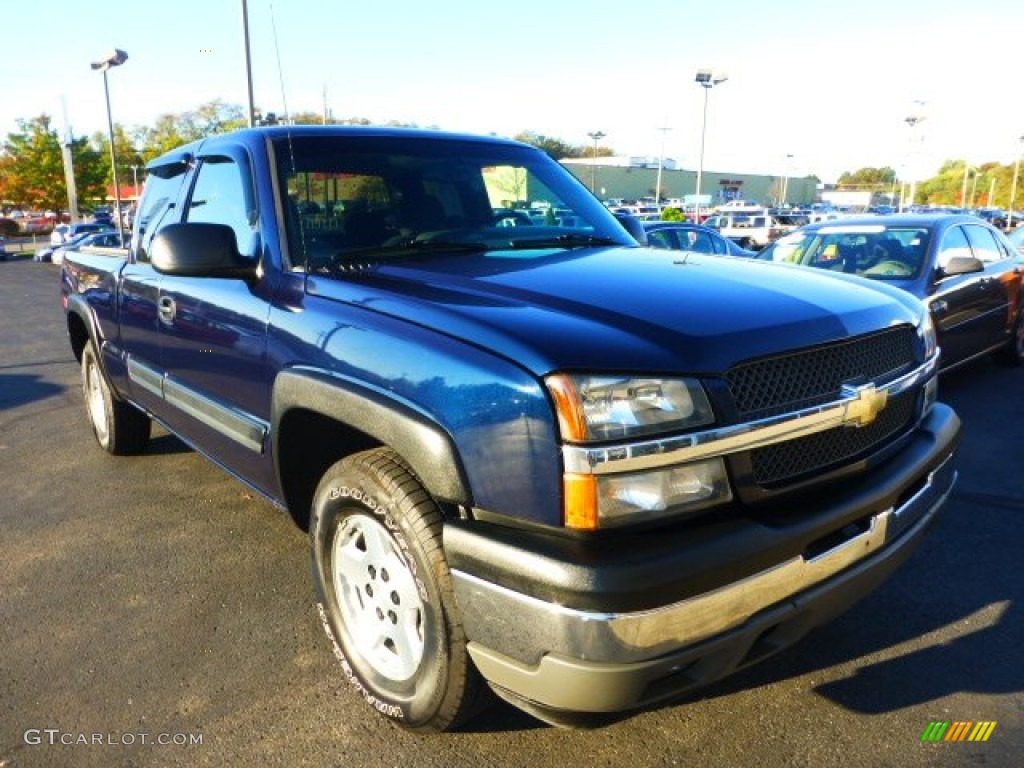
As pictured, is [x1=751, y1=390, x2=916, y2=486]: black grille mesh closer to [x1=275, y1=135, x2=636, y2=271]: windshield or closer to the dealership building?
[x1=275, y1=135, x2=636, y2=271]: windshield

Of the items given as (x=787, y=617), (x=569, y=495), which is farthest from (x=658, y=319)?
(x=787, y=617)

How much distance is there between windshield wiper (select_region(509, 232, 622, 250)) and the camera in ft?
10.1

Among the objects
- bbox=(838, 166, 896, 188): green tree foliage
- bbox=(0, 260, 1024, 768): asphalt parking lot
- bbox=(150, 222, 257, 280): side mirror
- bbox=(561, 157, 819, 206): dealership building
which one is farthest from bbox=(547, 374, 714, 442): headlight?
bbox=(838, 166, 896, 188): green tree foliage

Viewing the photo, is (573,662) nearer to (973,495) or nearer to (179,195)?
(179,195)

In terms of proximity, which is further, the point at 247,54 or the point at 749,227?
the point at 749,227

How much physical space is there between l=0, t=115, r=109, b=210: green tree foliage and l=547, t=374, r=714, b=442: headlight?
59261 mm

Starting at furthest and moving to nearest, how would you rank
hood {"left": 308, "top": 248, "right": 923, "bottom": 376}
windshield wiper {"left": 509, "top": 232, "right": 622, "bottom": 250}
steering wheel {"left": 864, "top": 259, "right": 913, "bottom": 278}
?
1. steering wheel {"left": 864, "top": 259, "right": 913, "bottom": 278}
2. windshield wiper {"left": 509, "top": 232, "right": 622, "bottom": 250}
3. hood {"left": 308, "top": 248, "right": 923, "bottom": 376}

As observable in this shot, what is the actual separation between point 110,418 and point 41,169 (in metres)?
57.4

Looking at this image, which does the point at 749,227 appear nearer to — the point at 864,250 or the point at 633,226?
the point at 864,250

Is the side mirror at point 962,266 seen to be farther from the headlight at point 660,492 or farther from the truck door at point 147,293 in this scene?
the truck door at point 147,293

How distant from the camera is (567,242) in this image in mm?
3225

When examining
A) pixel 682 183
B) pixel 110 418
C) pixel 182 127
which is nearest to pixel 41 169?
pixel 182 127

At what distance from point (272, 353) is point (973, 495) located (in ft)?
12.5

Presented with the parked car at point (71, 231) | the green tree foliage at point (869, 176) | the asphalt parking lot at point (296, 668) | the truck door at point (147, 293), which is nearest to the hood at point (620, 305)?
the asphalt parking lot at point (296, 668)
